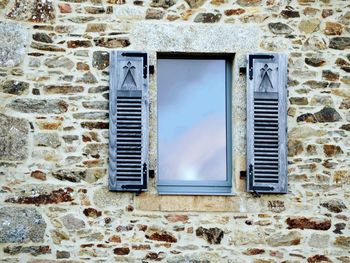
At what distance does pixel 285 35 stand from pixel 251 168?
1.37m

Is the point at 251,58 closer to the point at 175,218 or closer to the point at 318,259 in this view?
the point at 175,218

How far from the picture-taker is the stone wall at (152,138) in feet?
21.3

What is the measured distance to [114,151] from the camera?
6.56 metres

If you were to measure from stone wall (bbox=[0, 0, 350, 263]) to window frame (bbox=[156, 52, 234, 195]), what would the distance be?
111 millimetres

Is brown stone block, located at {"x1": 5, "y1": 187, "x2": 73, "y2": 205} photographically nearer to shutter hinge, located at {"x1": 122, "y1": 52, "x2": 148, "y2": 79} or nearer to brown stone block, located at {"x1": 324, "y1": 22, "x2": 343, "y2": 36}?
shutter hinge, located at {"x1": 122, "y1": 52, "x2": 148, "y2": 79}

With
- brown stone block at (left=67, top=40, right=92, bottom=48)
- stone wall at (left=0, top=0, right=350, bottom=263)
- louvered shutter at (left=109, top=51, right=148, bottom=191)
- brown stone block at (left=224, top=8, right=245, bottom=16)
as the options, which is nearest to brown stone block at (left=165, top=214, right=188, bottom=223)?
stone wall at (left=0, top=0, right=350, bottom=263)

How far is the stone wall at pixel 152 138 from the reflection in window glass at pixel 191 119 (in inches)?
8.2

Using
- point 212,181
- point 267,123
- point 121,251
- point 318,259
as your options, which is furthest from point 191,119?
point 318,259

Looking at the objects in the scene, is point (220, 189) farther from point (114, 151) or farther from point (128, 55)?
point (128, 55)

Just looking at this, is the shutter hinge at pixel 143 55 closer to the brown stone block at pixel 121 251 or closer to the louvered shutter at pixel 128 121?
the louvered shutter at pixel 128 121

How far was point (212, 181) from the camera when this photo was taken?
6.80 m

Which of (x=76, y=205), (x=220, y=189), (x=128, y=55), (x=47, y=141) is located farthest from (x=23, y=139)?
(x=220, y=189)

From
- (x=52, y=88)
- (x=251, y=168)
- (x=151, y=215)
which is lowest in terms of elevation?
(x=151, y=215)

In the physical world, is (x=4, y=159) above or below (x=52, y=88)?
below
